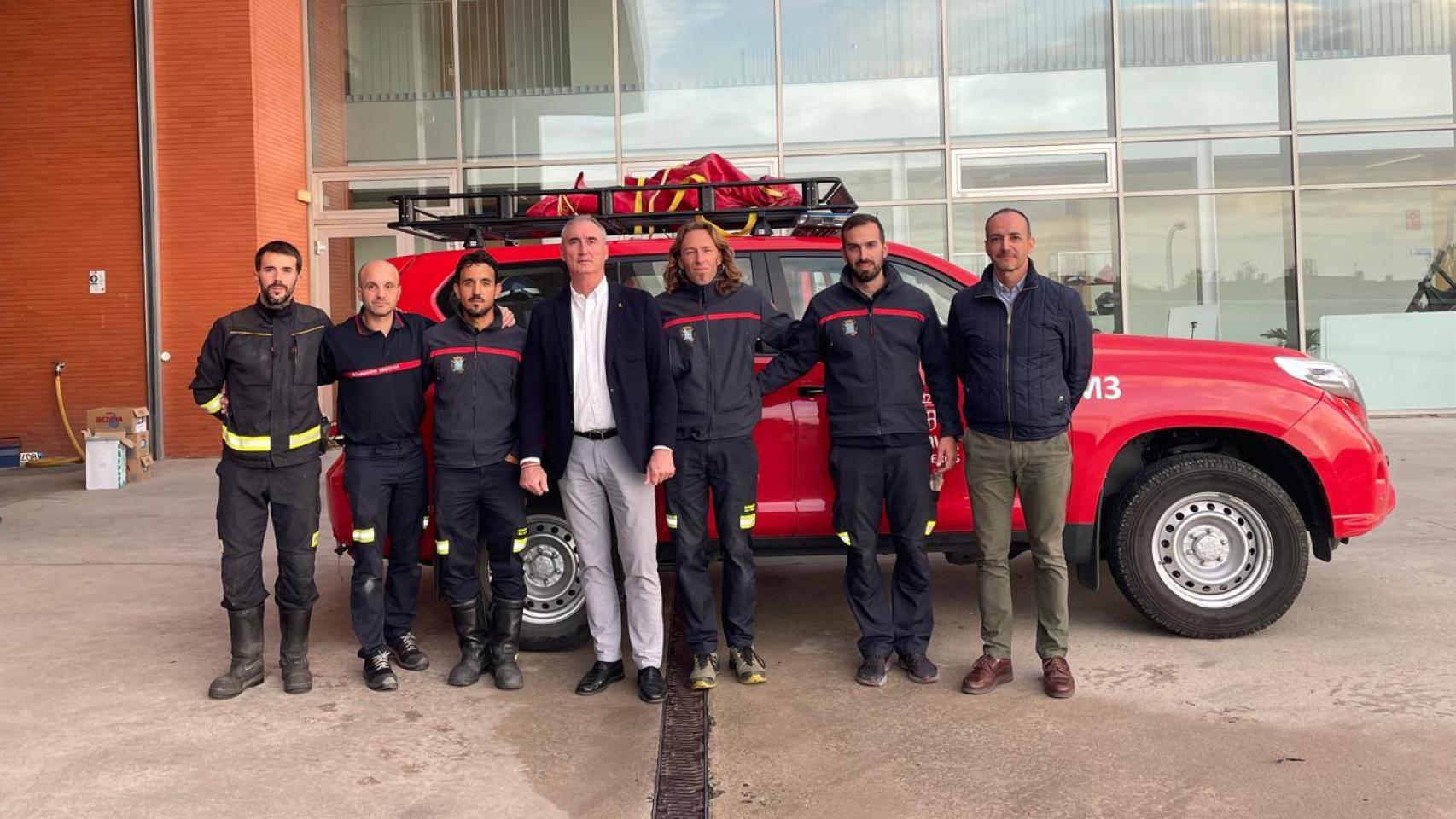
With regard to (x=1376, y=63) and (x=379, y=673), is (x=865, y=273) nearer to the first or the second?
(x=379, y=673)

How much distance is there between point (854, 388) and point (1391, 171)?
11434 millimetres

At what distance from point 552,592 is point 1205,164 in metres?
10.7

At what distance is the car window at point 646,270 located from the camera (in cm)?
501

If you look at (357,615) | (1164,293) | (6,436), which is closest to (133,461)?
(6,436)

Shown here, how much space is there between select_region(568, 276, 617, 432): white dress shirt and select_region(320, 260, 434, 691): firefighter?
2.30 ft

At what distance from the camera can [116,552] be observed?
24.8ft

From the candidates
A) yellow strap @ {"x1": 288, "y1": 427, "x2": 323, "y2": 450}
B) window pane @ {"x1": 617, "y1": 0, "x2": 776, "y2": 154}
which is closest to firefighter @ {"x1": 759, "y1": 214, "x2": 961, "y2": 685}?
yellow strap @ {"x1": 288, "y1": 427, "x2": 323, "y2": 450}

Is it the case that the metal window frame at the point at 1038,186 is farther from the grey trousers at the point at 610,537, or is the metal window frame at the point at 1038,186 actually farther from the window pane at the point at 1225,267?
the grey trousers at the point at 610,537

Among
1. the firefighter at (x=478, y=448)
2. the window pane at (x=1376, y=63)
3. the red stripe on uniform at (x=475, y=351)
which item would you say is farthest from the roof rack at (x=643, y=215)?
the window pane at (x=1376, y=63)

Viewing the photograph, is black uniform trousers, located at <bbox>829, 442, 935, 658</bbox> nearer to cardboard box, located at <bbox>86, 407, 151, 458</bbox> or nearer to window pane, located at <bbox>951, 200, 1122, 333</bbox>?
window pane, located at <bbox>951, 200, 1122, 333</bbox>

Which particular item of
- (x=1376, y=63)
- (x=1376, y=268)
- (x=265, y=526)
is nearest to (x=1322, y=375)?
(x=265, y=526)

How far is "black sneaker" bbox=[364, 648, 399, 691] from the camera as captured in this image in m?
4.60

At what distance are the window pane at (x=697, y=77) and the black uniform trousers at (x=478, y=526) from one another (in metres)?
9.44

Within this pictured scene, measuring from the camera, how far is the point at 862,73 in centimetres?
1327
